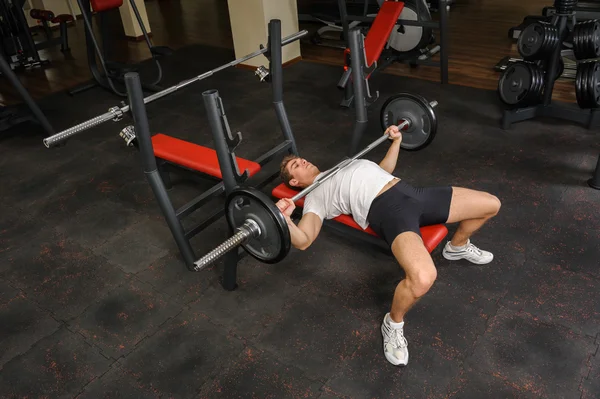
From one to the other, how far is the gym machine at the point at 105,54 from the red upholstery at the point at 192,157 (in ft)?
4.70

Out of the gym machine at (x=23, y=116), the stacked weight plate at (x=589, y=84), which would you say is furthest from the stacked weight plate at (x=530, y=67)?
the gym machine at (x=23, y=116)

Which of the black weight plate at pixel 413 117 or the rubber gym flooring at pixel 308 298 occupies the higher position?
the black weight plate at pixel 413 117

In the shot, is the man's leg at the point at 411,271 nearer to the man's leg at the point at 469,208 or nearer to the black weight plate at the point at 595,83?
the man's leg at the point at 469,208

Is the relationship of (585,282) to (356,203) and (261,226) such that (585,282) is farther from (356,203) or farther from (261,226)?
(261,226)

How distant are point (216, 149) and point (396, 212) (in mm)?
685

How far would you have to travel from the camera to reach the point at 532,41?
2727mm

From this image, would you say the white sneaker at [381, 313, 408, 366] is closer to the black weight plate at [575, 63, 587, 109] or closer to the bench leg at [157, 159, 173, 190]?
the bench leg at [157, 159, 173, 190]

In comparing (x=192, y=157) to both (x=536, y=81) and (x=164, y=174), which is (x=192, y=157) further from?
(x=536, y=81)

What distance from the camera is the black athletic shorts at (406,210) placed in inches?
65.2

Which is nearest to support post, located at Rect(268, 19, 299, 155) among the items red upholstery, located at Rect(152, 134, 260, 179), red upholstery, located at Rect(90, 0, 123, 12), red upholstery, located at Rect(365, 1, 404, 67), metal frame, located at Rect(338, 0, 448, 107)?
red upholstery, located at Rect(152, 134, 260, 179)

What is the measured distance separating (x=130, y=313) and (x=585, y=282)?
72.2 inches

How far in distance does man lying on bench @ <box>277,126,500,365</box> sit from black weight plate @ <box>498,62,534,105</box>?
1353 millimetres

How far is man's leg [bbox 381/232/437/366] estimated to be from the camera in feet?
4.92

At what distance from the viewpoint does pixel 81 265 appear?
219 centimetres
